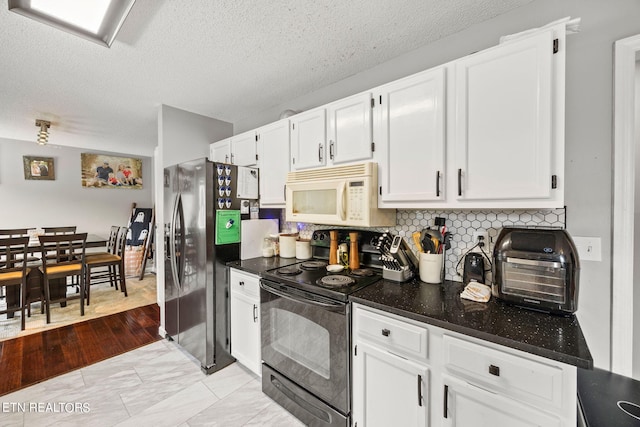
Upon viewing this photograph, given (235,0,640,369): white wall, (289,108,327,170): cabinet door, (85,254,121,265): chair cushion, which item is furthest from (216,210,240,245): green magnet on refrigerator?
(85,254,121,265): chair cushion

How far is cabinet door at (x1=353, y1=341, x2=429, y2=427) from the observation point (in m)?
1.25

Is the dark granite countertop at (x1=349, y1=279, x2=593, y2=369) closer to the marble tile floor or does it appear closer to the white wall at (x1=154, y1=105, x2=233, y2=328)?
the marble tile floor

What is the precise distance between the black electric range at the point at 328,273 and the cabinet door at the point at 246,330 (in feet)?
1.29

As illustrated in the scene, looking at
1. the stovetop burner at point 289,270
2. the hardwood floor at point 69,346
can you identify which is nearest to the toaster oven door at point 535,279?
the stovetop burner at point 289,270

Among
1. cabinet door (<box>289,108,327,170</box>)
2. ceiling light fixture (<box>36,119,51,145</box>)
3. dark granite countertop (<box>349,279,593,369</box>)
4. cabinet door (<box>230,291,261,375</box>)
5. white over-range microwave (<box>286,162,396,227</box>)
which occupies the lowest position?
cabinet door (<box>230,291,261,375</box>)

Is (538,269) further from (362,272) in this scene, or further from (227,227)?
(227,227)

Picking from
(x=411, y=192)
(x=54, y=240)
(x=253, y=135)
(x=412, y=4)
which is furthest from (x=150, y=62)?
(x=54, y=240)

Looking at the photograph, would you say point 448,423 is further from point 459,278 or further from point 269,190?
point 269,190

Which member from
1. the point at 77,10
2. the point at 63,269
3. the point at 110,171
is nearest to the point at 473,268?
the point at 77,10

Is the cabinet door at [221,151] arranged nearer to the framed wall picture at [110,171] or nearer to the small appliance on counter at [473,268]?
the small appliance on counter at [473,268]

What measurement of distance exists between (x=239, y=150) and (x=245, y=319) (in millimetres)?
1649

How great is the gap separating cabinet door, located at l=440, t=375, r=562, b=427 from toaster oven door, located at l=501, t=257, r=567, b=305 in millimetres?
481

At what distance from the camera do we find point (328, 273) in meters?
1.96

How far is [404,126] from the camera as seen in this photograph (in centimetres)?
163
